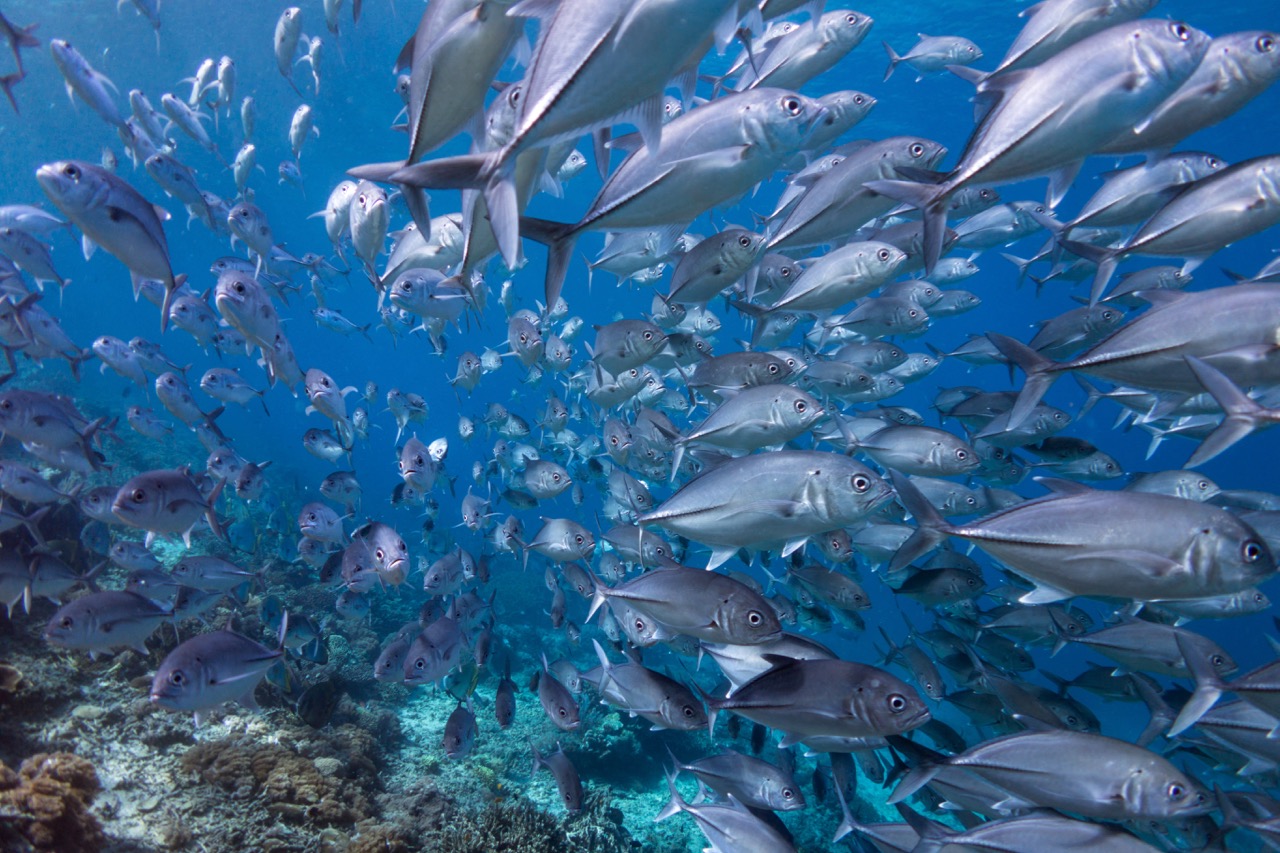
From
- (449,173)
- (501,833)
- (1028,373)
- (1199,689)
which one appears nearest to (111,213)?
(449,173)

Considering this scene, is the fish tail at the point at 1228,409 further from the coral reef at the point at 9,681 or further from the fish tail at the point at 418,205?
the coral reef at the point at 9,681

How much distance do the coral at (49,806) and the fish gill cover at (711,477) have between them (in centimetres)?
2

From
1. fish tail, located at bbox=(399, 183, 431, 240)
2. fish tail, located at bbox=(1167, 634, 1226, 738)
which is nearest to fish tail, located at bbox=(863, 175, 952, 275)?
fish tail, located at bbox=(399, 183, 431, 240)

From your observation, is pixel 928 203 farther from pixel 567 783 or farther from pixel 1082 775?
pixel 567 783

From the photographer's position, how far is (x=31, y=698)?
4.44 metres

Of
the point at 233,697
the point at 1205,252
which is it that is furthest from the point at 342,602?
the point at 1205,252

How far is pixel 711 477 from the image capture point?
11.3 ft

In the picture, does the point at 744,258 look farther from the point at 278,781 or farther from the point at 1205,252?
the point at 278,781

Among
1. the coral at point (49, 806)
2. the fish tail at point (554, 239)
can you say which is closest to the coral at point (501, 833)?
the coral at point (49, 806)

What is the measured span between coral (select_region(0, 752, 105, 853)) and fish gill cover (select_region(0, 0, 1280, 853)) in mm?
16

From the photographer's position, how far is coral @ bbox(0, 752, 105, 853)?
120 inches

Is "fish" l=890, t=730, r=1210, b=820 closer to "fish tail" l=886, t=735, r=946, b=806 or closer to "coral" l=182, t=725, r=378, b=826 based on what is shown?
"fish tail" l=886, t=735, r=946, b=806

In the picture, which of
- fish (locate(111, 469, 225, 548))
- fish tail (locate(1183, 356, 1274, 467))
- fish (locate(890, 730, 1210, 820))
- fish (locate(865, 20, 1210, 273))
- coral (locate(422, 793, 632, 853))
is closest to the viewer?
fish (locate(865, 20, 1210, 273))

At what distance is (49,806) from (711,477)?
3.97 metres
